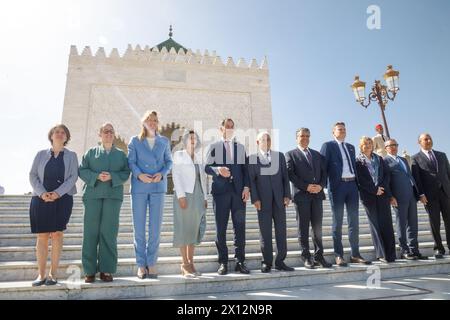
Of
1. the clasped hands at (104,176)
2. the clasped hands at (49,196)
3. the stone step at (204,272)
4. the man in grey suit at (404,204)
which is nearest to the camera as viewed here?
the stone step at (204,272)

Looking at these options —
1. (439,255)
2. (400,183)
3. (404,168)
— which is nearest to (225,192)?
(400,183)

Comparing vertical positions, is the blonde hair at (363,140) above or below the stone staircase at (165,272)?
above

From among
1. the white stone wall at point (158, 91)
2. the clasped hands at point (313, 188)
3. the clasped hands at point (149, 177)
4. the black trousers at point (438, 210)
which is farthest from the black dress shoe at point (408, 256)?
the white stone wall at point (158, 91)

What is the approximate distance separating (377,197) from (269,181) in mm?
1671

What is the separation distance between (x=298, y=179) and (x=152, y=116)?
1954 millimetres

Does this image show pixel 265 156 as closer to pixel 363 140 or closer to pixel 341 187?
pixel 341 187

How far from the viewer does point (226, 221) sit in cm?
346

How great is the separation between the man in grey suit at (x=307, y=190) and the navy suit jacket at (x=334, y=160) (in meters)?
0.11

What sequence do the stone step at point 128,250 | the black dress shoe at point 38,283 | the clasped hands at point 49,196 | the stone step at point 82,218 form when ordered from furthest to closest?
the stone step at point 82,218
the stone step at point 128,250
the clasped hands at point 49,196
the black dress shoe at point 38,283

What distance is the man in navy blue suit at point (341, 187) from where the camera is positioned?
3.75 metres

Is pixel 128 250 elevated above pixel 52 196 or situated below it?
below

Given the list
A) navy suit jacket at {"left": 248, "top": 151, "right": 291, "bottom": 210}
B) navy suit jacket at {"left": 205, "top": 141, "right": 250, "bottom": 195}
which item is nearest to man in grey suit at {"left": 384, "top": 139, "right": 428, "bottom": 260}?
navy suit jacket at {"left": 248, "top": 151, "right": 291, "bottom": 210}

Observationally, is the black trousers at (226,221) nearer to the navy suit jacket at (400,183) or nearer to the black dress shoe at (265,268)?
the black dress shoe at (265,268)
